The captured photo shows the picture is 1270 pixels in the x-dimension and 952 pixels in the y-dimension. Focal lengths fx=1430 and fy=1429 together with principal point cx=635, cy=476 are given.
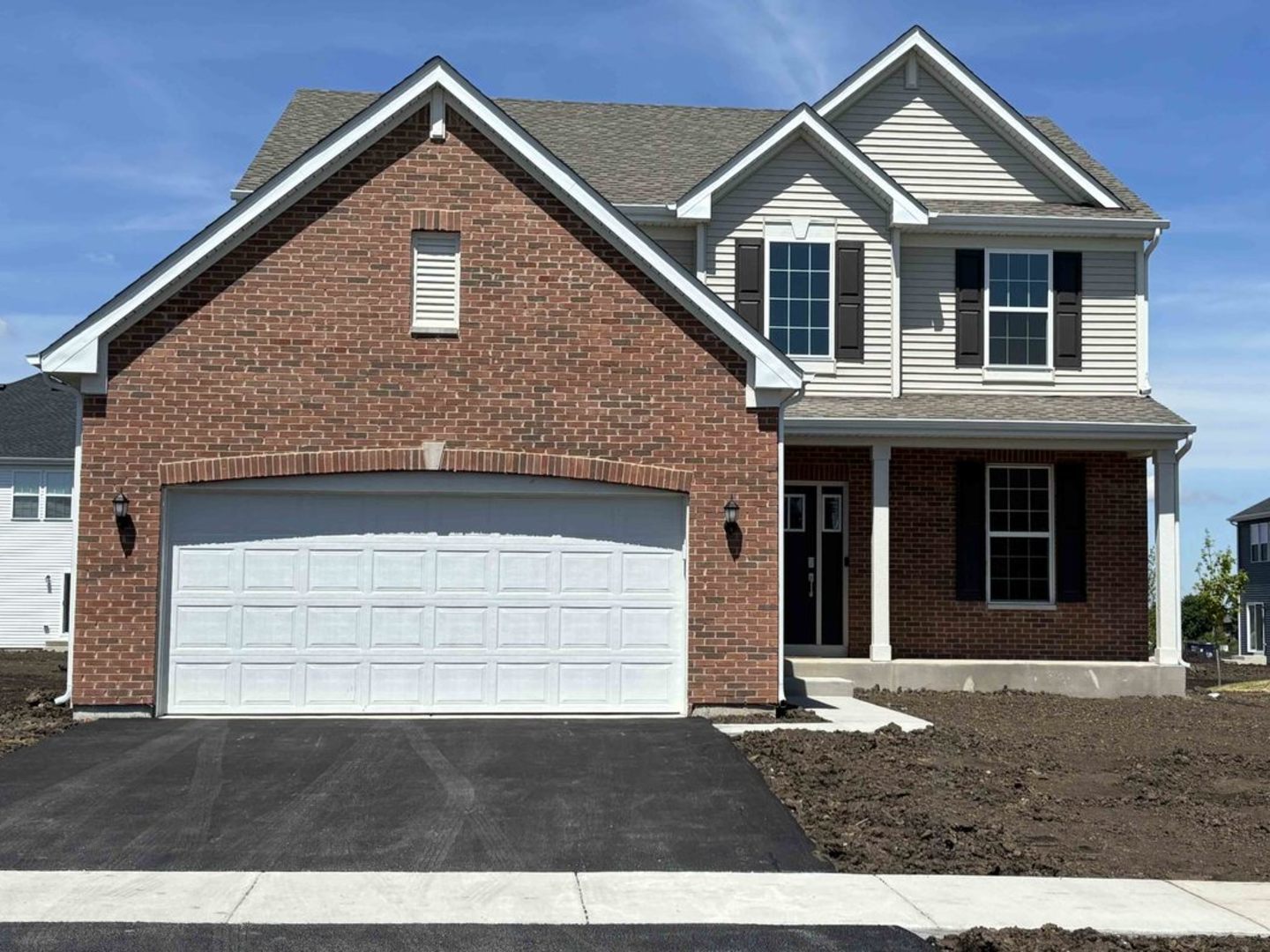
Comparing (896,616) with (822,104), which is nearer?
(896,616)

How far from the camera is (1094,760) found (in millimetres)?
13234

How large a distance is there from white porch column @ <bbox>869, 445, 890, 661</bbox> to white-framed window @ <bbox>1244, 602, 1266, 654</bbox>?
129 ft

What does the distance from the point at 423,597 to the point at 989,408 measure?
8.45 m

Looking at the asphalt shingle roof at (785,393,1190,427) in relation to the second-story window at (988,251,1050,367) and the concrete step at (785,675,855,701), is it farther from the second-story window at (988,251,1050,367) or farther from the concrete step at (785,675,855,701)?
the concrete step at (785,675,855,701)

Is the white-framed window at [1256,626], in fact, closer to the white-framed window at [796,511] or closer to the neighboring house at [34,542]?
the white-framed window at [796,511]

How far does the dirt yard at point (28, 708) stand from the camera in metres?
12.9

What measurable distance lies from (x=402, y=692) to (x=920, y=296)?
9601mm

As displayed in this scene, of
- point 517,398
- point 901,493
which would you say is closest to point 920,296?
point 901,493

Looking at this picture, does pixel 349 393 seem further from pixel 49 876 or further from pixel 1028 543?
pixel 1028 543

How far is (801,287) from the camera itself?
1942 cm

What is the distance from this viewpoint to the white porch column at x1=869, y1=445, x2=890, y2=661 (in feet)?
59.7

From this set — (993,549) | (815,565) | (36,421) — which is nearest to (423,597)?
(815,565)

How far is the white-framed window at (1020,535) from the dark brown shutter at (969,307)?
1593 millimetres

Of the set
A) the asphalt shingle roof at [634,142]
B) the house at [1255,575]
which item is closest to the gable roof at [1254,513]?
the house at [1255,575]
